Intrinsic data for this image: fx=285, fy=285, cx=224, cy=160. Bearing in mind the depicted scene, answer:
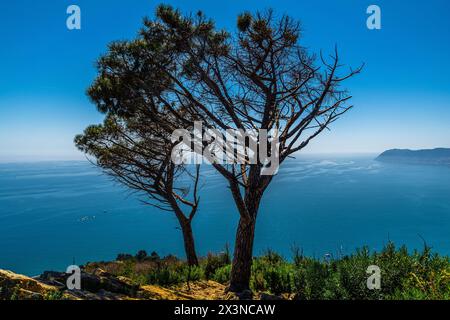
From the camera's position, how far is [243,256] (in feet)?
21.6

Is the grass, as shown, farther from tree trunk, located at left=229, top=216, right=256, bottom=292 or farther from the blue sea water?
the blue sea water

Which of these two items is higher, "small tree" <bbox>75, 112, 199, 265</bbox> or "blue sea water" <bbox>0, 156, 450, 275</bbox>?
"small tree" <bbox>75, 112, 199, 265</bbox>

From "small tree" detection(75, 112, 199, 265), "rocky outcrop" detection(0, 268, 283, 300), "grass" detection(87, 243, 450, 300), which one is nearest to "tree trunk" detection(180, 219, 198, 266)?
"small tree" detection(75, 112, 199, 265)

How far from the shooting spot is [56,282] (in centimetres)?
396

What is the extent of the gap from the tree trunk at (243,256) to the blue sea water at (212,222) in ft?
162

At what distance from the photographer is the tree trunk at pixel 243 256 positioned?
256 inches

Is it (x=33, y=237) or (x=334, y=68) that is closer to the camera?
(x=334, y=68)

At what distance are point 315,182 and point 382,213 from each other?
152ft

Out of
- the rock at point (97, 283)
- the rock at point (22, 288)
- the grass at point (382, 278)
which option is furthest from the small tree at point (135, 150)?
the rock at point (22, 288)

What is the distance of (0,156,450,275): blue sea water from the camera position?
68375 mm

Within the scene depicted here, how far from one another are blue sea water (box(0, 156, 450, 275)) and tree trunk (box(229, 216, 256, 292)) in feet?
162

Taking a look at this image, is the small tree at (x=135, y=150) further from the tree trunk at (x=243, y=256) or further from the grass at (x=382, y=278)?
the grass at (x=382, y=278)
